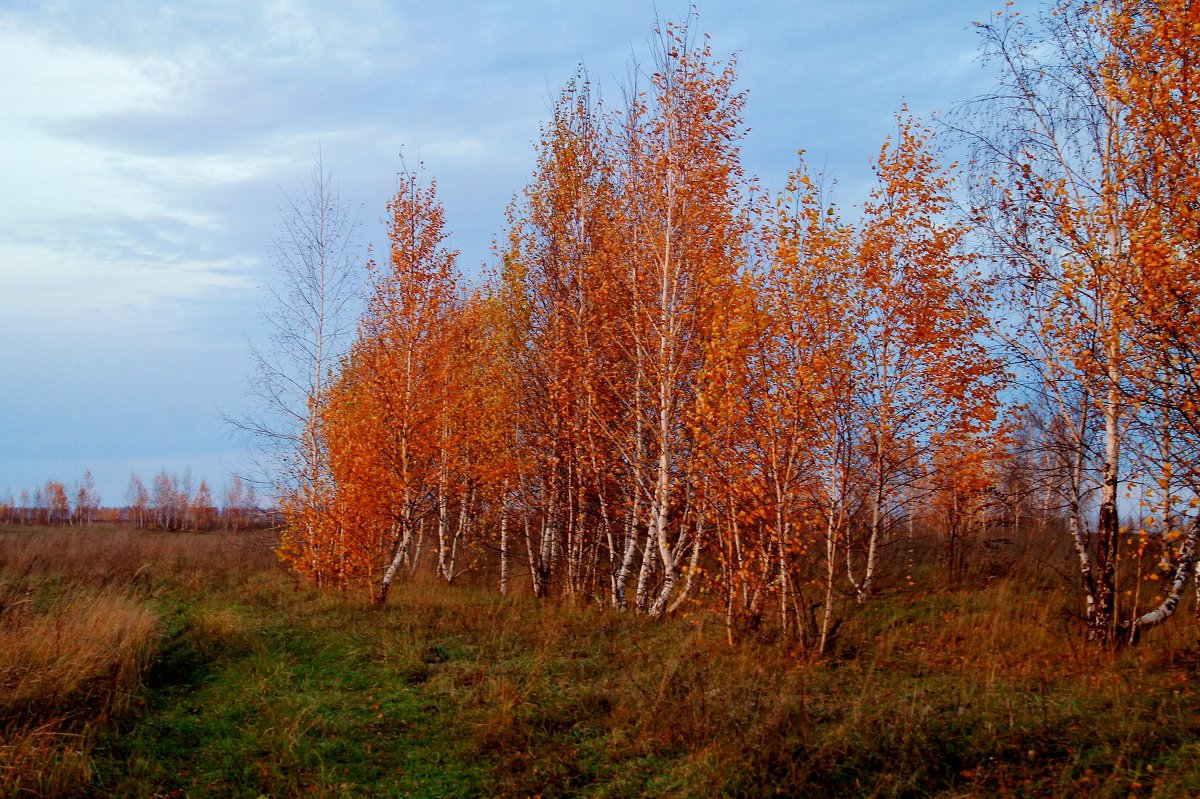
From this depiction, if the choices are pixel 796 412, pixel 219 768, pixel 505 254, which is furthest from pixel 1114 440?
pixel 505 254

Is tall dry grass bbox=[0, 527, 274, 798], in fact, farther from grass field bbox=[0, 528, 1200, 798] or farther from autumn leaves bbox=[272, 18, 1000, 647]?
autumn leaves bbox=[272, 18, 1000, 647]

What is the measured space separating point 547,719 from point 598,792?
1.40 meters

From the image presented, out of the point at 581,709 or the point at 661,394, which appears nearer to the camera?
the point at 581,709

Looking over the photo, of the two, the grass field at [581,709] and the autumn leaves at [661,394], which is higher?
the autumn leaves at [661,394]

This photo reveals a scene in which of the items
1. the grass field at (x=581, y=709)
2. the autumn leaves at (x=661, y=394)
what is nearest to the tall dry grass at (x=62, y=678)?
the grass field at (x=581, y=709)

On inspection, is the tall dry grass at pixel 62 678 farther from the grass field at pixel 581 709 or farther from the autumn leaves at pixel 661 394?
the autumn leaves at pixel 661 394

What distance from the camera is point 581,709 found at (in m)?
7.40

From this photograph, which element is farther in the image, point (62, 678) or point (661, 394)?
point (661, 394)

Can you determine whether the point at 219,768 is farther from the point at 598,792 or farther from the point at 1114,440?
the point at 1114,440

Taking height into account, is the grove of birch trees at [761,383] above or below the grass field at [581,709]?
above

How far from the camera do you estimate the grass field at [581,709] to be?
5961 mm

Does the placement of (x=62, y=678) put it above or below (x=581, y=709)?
above

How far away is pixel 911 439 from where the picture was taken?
33.7ft

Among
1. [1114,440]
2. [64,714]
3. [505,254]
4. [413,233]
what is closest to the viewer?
[64,714]
